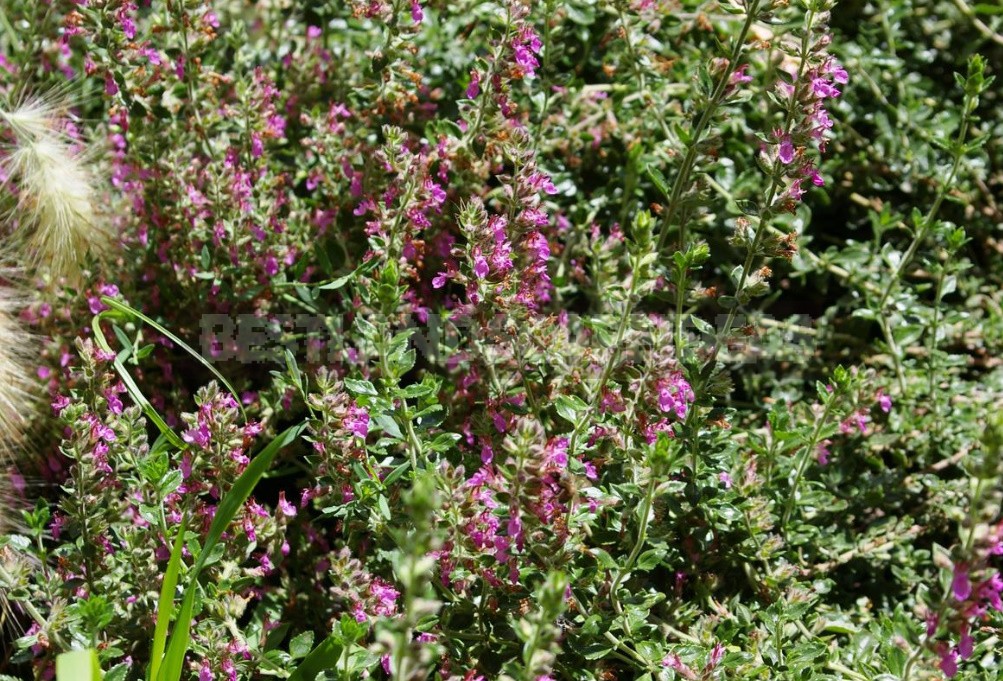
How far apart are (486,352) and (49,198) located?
4.49ft

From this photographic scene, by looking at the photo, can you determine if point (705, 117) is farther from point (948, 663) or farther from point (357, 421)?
point (948, 663)

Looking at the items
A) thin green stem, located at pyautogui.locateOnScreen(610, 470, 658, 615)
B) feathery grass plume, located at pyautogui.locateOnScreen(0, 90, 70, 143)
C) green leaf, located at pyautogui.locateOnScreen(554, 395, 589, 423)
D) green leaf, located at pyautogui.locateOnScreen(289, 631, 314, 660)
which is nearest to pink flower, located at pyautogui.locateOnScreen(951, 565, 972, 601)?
thin green stem, located at pyautogui.locateOnScreen(610, 470, 658, 615)

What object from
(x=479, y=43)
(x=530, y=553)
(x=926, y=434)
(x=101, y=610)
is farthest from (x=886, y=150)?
(x=101, y=610)

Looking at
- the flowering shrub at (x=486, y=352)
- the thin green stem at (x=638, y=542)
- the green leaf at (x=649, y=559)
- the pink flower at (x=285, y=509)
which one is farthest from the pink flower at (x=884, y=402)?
the pink flower at (x=285, y=509)

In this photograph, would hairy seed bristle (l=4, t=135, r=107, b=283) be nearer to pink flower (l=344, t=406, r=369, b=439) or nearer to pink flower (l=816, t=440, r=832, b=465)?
pink flower (l=344, t=406, r=369, b=439)

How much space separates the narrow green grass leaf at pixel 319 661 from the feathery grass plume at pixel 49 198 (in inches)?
52.6

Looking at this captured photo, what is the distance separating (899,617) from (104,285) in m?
2.09

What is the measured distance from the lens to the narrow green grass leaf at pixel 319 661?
1.94 metres

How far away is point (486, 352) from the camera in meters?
2.21

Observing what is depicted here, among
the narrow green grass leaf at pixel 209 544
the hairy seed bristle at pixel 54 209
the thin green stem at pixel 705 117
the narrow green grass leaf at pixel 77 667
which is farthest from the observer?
the hairy seed bristle at pixel 54 209

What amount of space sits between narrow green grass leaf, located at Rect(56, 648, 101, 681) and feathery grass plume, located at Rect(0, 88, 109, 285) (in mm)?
1302

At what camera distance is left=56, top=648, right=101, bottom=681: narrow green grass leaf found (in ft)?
5.53

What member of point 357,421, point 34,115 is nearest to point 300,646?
point 357,421

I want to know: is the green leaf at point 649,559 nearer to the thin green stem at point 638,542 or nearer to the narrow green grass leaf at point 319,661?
the thin green stem at point 638,542
